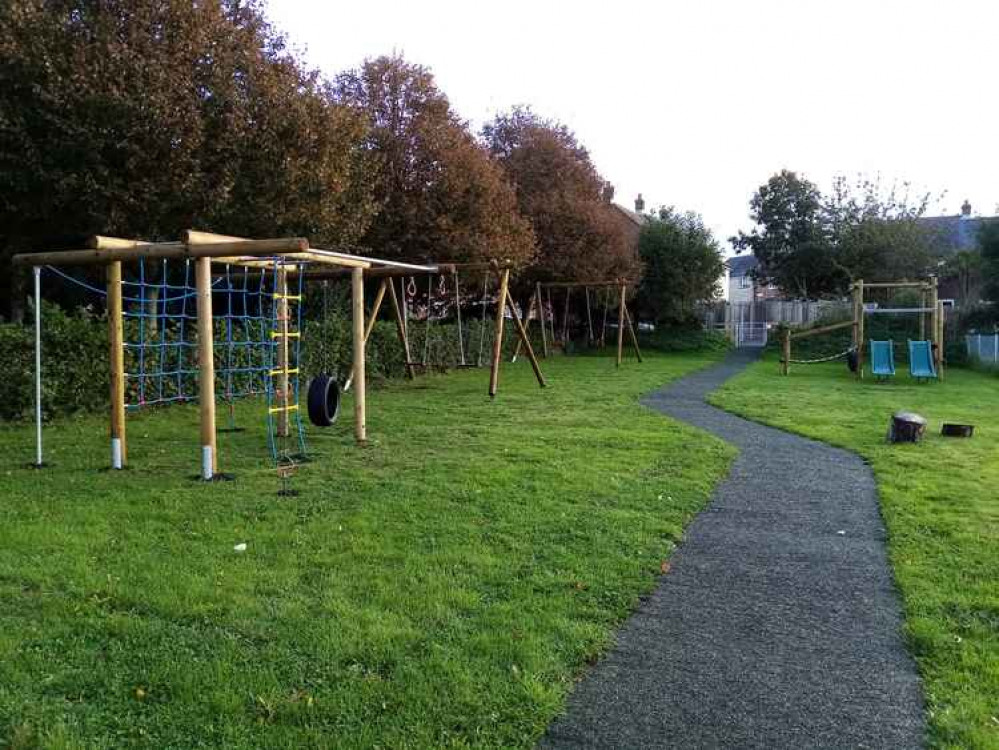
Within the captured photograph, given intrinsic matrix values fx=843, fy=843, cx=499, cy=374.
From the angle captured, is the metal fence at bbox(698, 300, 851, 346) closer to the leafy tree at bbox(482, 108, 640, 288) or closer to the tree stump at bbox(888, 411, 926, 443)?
the leafy tree at bbox(482, 108, 640, 288)

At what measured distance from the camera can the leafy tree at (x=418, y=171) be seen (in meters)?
20.2

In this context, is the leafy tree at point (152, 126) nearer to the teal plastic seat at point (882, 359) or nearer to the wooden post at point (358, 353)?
the wooden post at point (358, 353)

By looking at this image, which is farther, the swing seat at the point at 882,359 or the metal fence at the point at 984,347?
the metal fence at the point at 984,347

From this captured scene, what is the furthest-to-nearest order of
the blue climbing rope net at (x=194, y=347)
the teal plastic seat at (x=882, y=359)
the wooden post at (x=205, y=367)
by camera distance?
the teal plastic seat at (x=882, y=359) < the blue climbing rope net at (x=194, y=347) < the wooden post at (x=205, y=367)

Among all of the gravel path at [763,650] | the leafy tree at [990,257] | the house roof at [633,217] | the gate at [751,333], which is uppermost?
the house roof at [633,217]

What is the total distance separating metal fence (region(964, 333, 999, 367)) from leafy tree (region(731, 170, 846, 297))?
17.2 m

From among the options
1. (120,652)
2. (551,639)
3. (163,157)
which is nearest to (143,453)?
(163,157)

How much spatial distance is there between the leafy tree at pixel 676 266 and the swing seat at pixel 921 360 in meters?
15.9

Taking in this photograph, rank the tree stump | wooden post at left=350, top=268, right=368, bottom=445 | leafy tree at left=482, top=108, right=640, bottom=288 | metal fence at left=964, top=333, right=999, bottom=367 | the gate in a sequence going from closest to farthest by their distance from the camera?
wooden post at left=350, top=268, right=368, bottom=445
the tree stump
metal fence at left=964, top=333, right=999, bottom=367
leafy tree at left=482, top=108, right=640, bottom=288
the gate

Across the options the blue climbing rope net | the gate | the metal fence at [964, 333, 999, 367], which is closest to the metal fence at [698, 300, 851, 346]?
the gate

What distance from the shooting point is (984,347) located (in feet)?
80.9

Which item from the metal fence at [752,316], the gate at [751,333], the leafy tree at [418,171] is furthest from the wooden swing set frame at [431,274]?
the gate at [751,333]

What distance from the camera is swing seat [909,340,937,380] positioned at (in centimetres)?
2000

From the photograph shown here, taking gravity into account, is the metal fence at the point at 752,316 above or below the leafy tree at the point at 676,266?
below
